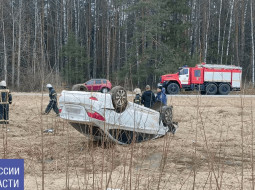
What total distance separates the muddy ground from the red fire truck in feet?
37.5

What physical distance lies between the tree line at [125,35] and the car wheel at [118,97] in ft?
68.5

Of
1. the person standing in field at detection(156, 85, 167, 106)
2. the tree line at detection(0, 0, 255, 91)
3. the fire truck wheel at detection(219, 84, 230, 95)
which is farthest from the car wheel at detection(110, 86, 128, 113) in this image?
the fire truck wheel at detection(219, 84, 230, 95)

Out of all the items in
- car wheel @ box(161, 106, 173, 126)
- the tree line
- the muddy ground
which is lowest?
the muddy ground

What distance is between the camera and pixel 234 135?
39.8ft

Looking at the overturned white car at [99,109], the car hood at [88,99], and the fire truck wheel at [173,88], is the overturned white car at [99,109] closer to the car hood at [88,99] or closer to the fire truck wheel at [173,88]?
the car hood at [88,99]

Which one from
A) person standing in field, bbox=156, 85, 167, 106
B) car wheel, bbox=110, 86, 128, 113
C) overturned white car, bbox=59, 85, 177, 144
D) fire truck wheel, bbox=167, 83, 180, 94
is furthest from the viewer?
fire truck wheel, bbox=167, 83, 180, 94

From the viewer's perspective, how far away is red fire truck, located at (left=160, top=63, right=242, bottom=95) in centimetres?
2753

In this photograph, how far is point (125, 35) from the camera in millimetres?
41750

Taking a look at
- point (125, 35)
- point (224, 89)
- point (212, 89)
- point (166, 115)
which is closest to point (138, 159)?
point (166, 115)

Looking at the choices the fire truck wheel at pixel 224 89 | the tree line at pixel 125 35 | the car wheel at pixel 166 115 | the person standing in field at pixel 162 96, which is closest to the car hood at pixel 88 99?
the car wheel at pixel 166 115

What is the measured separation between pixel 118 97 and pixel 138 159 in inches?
56.0

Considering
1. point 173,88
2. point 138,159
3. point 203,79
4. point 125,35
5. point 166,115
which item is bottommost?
point 138,159

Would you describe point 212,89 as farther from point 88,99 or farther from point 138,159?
point 88,99

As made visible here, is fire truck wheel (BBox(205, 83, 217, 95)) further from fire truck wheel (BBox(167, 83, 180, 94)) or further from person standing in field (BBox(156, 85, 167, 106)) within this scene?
person standing in field (BBox(156, 85, 167, 106))
